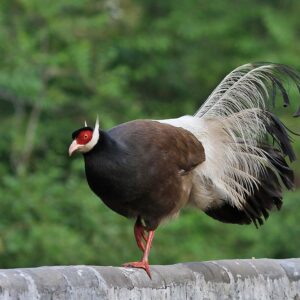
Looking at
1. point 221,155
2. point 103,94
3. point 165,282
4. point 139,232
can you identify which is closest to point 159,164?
point 139,232

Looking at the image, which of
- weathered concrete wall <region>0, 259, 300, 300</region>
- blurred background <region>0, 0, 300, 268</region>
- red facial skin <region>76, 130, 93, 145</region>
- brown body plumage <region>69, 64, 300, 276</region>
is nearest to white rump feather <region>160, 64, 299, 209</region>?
brown body plumage <region>69, 64, 300, 276</region>

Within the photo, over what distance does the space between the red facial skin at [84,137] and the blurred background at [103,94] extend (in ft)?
11.5

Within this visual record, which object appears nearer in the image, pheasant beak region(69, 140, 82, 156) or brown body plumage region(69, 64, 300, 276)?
pheasant beak region(69, 140, 82, 156)

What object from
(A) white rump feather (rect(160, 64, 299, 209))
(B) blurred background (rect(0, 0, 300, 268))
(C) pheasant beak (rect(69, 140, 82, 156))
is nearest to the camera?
(C) pheasant beak (rect(69, 140, 82, 156))

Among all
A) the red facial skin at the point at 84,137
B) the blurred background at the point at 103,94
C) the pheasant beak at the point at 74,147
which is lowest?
the blurred background at the point at 103,94

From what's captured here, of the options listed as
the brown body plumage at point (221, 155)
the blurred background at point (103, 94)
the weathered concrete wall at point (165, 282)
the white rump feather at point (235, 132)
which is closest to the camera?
the weathered concrete wall at point (165, 282)

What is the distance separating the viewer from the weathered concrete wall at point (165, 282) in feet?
14.0

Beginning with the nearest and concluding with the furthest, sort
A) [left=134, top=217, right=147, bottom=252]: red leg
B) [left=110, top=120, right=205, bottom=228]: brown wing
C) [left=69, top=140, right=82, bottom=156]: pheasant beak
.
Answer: [left=69, top=140, right=82, bottom=156]: pheasant beak → [left=110, top=120, right=205, bottom=228]: brown wing → [left=134, top=217, right=147, bottom=252]: red leg

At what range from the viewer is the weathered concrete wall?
4262 millimetres

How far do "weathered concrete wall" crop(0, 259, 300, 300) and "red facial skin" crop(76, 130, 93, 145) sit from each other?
86cm

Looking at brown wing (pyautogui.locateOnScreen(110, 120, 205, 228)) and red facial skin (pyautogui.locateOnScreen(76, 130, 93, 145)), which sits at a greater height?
red facial skin (pyautogui.locateOnScreen(76, 130, 93, 145))

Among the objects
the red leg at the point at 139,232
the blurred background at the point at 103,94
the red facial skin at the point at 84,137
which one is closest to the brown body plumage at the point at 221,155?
the red leg at the point at 139,232

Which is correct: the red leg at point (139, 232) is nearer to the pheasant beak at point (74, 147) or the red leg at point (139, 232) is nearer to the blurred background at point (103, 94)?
the pheasant beak at point (74, 147)

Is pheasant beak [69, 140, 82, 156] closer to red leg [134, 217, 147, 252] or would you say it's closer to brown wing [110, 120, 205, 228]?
brown wing [110, 120, 205, 228]
